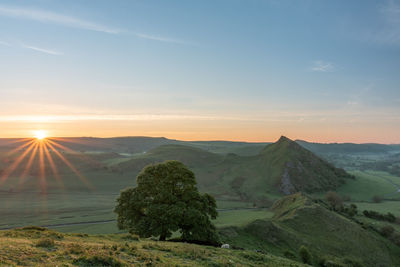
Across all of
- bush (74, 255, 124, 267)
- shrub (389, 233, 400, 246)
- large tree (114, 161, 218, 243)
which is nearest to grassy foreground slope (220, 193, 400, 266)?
shrub (389, 233, 400, 246)

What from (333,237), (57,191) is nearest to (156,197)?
(333,237)

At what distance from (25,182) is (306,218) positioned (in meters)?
198

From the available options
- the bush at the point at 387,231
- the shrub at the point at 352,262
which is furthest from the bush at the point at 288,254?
the bush at the point at 387,231

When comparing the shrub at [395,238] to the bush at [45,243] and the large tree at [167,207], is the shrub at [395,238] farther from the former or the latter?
the bush at [45,243]

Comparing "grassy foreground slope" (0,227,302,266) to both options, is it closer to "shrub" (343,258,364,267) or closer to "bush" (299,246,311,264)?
"bush" (299,246,311,264)

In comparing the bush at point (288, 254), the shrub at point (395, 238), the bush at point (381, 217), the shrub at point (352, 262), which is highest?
the bush at point (288, 254)

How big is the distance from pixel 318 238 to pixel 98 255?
218 ft

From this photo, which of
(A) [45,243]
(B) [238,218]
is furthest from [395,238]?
(A) [45,243]

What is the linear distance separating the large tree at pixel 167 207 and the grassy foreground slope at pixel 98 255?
22.5ft

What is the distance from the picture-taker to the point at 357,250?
6988cm

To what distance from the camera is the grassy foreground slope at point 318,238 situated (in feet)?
197

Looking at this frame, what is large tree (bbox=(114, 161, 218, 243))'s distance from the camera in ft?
135

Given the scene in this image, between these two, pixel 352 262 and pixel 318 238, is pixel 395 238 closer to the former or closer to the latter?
pixel 318 238

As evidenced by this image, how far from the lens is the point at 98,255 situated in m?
22.0
